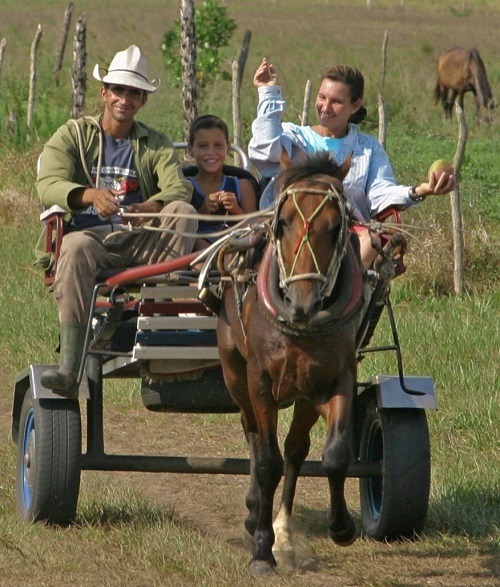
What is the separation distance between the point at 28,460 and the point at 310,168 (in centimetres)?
214

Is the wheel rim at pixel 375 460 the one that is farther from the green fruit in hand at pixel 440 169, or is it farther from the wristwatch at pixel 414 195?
the green fruit in hand at pixel 440 169

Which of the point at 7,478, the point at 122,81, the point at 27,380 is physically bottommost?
the point at 7,478

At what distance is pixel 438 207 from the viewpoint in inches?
466

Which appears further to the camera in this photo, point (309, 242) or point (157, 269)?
point (157, 269)

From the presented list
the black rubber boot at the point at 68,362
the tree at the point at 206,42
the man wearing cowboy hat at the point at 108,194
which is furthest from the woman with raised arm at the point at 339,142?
the tree at the point at 206,42

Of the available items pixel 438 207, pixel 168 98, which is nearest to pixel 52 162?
pixel 438 207

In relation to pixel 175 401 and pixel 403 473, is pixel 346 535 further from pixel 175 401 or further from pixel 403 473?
pixel 175 401

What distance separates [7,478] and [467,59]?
822 inches

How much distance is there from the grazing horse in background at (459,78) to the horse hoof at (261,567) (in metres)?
20.8

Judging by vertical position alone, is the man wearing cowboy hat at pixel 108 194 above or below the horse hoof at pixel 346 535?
above

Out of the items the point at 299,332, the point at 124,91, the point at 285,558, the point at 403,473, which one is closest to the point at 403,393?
the point at 403,473

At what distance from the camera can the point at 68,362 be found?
19.6 feet

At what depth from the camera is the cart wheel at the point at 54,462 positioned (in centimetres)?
590

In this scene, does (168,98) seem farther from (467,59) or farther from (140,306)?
(140,306)
